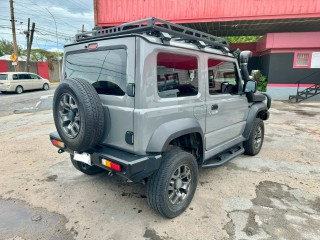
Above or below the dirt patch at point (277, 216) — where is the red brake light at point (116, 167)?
above

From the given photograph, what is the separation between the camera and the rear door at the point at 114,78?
2.27 m

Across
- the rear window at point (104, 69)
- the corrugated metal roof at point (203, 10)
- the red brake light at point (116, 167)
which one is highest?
the corrugated metal roof at point (203, 10)

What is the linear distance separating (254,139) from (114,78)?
3152 mm

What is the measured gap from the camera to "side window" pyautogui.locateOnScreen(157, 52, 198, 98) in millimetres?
2424

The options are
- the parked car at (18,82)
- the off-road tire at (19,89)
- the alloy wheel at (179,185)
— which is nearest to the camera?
the alloy wheel at (179,185)

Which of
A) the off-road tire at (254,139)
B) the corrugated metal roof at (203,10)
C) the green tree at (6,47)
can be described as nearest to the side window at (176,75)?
the off-road tire at (254,139)

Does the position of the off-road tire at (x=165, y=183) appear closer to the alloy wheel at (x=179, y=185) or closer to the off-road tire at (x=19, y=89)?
the alloy wheel at (x=179, y=185)

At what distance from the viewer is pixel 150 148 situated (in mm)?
2303

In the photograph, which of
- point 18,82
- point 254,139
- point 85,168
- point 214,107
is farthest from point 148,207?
point 18,82

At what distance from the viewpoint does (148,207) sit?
2.87 m

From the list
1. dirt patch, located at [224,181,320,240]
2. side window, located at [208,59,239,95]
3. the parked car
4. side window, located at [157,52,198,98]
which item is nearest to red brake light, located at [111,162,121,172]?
side window, located at [157,52,198,98]

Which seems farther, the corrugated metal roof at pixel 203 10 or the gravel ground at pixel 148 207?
the corrugated metal roof at pixel 203 10

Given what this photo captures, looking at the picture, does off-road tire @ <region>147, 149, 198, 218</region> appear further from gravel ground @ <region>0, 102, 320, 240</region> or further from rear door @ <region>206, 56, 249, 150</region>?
rear door @ <region>206, 56, 249, 150</region>

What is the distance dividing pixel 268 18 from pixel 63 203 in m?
11.1
